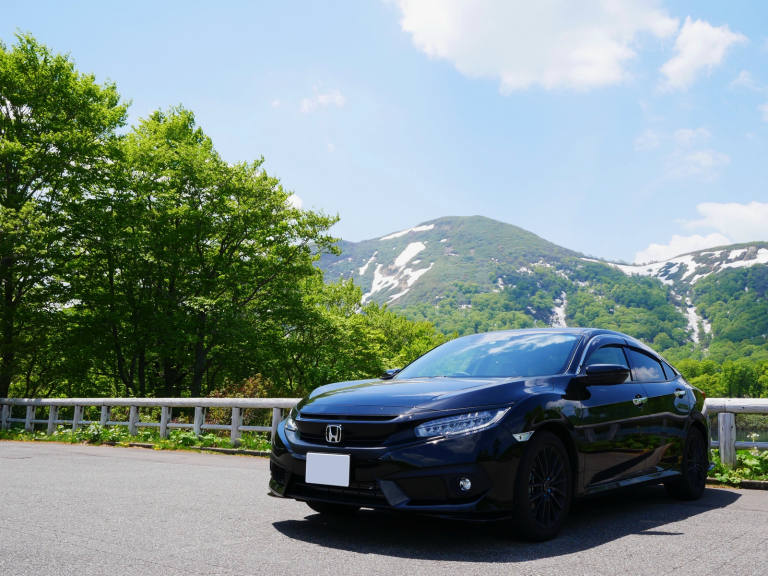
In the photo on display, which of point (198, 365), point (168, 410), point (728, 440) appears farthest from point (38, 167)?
point (728, 440)

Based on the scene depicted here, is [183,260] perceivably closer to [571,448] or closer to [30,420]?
[30,420]

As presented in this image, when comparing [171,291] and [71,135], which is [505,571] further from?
[171,291]

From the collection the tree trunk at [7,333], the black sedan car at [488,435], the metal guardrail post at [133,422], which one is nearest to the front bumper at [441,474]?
the black sedan car at [488,435]

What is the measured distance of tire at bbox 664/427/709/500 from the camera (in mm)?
6477

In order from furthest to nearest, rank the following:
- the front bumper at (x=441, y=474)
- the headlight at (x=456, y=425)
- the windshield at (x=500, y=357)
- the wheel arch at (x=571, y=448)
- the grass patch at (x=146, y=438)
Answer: the grass patch at (x=146, y=438), the windshield at (x=500, y=357), the wheel arch at (x=571, y=448), the headlight at (x=456, y=425), the front bumper at (x=441, y=474)

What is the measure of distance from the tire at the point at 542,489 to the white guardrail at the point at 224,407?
4096 mm

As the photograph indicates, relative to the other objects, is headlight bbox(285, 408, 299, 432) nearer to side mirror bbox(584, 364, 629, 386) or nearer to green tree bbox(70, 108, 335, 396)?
side mirror bbox(584, 364, 629, 386)

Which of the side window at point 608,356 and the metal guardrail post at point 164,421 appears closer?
the side window at point 608,356

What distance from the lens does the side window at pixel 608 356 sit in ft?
18.5

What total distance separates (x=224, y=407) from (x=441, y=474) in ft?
32.9

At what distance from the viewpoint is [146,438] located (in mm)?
14141

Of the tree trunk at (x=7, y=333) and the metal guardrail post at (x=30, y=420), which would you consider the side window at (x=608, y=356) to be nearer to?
the metal guardrail post at (x=30, y=420)

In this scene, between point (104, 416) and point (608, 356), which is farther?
point (104, 416)

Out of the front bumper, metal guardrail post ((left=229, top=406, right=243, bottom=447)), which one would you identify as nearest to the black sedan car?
the front bumper
